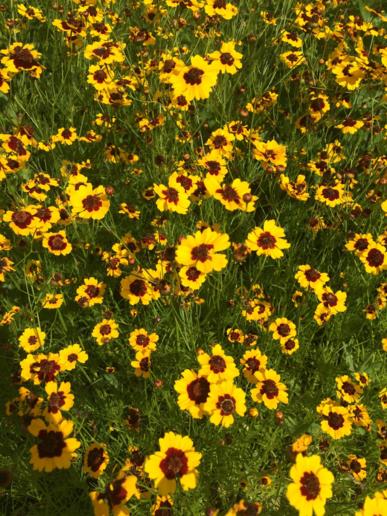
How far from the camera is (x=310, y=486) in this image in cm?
139

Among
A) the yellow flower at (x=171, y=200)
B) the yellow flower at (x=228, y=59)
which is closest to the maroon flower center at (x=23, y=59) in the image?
the yellow flower at (x=228, y=59)

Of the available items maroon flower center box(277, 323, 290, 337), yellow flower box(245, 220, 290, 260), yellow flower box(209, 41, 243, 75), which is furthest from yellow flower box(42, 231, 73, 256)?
yellow flower box(209, 41, 243, 75)

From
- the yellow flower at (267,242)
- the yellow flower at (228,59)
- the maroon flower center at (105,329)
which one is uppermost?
the yellow flower at (228,59)

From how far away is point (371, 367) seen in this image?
2.46m

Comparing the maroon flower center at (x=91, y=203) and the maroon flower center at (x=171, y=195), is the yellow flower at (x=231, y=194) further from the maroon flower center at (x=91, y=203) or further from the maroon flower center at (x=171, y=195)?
the maroon flower center at (x=91, y=203)

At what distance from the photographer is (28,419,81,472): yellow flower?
1.67 m

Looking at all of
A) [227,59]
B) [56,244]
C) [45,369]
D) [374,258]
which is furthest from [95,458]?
[227,59]

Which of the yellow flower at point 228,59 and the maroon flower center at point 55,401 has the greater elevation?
the yellow flower at point 228,59

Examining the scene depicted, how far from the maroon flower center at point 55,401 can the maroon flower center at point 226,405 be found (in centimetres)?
67

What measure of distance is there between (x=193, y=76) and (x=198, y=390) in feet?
5.50

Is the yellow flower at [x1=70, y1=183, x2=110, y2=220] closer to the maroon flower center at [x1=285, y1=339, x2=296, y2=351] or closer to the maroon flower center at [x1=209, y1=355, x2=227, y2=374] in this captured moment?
the maroon flower center at [x1=209, y1=355, x2=227, y2=374]

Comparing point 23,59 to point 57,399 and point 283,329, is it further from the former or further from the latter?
point 283,329

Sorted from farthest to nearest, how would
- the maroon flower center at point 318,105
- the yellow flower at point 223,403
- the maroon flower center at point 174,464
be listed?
the maroon flower center at point 318,105
the yellow flower at point 223,403
the maroon flower center at point 174,464

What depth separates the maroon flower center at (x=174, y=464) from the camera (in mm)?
1467
